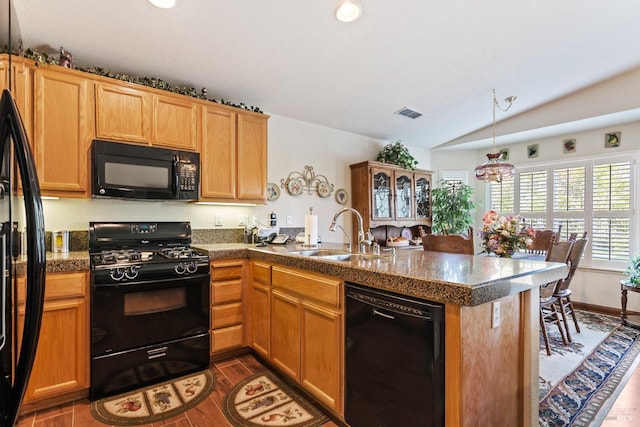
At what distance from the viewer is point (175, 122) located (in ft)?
9.16

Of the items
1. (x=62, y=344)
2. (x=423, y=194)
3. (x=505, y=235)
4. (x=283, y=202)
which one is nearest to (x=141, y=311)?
(x=62, y=344)

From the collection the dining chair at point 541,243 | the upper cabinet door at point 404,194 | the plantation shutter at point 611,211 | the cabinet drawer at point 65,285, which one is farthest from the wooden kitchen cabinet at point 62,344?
the plantation shutter at point 611,211

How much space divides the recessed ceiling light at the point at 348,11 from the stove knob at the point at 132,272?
2.27 meters

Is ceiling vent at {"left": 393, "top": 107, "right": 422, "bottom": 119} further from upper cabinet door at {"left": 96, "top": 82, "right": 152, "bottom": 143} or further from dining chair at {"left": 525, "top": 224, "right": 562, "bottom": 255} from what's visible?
upper cabinet door at {"left": 96, "top": 82, "right": 152, "bottom": 143}

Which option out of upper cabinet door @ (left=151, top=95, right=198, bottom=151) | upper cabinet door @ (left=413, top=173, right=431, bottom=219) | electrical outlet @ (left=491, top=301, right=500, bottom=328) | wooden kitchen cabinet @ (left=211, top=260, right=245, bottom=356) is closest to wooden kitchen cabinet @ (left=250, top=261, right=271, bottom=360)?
wooden kitchen cabinet @ (left=211, top=260, right=245, bottom=356)

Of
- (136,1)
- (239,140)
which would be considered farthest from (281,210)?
(136,1)

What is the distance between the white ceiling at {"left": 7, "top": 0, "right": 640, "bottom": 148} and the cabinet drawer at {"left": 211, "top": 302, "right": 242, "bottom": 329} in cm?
206

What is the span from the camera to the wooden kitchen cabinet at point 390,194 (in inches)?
169

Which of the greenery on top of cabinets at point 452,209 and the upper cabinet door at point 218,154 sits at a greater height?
the upper cabinet door at point 218,154

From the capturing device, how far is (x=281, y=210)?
3.82 meters

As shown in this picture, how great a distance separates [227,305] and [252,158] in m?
1.43

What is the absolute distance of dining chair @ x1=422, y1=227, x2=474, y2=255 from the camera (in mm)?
2991

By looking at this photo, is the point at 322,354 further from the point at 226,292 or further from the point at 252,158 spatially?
the point at 252,158

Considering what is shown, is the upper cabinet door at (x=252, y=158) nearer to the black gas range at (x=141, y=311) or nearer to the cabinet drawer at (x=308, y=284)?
the black gas range at (x=141, y=311)
